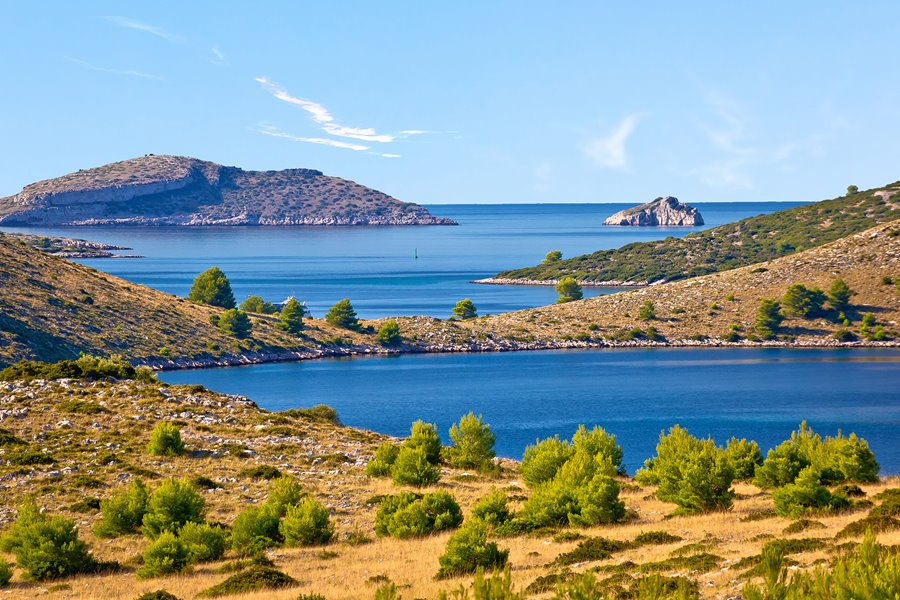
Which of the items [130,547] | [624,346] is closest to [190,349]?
[624,346]

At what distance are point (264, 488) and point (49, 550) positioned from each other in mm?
11921

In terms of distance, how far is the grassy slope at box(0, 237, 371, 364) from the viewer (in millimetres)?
114750

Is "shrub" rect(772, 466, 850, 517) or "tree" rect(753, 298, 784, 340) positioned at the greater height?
"shrub" rect(772, 466, 850, 517)

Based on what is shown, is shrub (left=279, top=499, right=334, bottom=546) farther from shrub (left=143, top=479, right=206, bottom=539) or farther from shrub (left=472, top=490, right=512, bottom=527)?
shrub (left=472, top=490, right=512, bottom=527)

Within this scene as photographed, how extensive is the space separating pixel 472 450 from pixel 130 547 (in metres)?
20.2

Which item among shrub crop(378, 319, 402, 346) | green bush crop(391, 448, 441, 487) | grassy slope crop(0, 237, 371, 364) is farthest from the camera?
shrub crop(378, 319, 402, 346)

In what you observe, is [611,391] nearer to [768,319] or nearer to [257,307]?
[768,319]

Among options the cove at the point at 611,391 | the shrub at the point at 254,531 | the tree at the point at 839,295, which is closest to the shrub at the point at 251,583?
the shrub at the point at 254,531

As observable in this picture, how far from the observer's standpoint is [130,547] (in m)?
34.2

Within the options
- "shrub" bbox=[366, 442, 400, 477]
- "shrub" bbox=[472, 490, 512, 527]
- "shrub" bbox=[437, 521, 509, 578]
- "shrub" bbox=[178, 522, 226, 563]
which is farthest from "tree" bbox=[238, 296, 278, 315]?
"shrub" bbox=[437, 521, 509, 578]

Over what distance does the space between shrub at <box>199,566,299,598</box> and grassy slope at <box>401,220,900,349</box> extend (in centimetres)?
12017

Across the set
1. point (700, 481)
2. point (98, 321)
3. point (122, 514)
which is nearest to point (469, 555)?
point (700, 481)

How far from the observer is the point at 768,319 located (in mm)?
150750

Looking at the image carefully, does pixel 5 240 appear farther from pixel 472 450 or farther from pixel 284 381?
pixel 472 450
